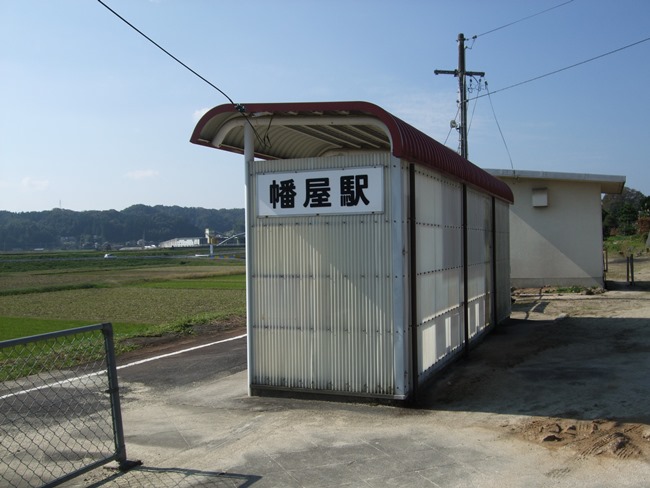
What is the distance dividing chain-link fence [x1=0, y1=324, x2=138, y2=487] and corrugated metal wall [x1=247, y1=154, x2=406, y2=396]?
2199mm

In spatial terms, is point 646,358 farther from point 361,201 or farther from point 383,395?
point 361,201

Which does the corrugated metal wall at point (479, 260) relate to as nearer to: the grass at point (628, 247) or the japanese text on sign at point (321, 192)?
the japanese text on sign at point (321, 192)

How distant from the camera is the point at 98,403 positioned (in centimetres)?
819

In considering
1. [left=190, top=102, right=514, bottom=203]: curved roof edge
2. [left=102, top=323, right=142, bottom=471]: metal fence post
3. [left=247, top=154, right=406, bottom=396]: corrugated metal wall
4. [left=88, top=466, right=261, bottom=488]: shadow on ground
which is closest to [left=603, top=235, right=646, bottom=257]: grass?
[left=190, top=102, right=514, bottom=203]: curved roof edge

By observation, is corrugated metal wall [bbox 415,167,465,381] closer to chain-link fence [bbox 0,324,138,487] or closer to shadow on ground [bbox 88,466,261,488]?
shadow on ground [bbox 88,466,261,488]

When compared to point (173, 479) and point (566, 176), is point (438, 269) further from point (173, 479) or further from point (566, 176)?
point (566, 176)

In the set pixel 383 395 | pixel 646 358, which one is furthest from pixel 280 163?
pixel 646 358

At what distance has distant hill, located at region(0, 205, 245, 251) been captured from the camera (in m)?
139

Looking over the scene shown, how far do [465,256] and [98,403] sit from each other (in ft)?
20.6

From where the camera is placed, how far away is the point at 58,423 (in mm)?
7094

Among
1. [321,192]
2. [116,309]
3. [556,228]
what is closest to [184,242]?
[116,309]

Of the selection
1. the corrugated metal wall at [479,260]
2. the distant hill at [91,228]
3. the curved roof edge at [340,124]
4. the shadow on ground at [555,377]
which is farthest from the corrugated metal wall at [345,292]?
the distant hill at [91,228]

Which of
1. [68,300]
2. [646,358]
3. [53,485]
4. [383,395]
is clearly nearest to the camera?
[53,485]

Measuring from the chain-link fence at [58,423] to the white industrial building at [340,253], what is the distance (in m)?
2.18
